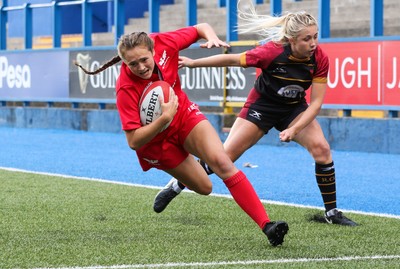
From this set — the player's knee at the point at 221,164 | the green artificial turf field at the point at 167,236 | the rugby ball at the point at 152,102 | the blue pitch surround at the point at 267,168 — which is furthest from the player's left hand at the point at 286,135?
the blue pitch surround at the point at 267,168

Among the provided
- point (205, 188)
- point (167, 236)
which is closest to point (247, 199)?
point (205, 188)

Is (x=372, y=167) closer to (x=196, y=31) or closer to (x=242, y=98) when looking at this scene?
(x=242, y=98)

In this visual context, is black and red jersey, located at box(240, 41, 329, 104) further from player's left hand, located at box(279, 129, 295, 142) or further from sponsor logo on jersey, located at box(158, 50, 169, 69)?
sponsor logo on jersey, located at box(158, 50, 169, 69)

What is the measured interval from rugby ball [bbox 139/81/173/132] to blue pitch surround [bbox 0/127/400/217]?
10.0 ft

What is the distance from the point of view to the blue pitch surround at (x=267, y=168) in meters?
10.7

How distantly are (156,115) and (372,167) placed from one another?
7.19m

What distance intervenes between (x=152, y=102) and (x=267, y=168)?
687 centimetres

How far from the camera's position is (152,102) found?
7.10 m

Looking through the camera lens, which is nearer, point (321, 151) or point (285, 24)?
point (285, 24)

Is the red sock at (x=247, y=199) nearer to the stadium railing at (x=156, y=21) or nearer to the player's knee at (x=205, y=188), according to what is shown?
the player's knee at (x=205, y=188)

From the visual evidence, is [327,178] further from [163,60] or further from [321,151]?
[163,60]

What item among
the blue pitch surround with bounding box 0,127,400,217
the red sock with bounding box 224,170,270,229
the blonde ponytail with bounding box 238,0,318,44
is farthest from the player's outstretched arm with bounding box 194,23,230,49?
the blue pitch surround with bounding box 0,127,400,217

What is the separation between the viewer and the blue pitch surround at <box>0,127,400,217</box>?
10695mm

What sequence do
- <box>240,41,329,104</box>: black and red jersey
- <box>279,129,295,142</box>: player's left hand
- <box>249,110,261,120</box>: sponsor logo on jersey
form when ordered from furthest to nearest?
<box>249,110,261,120</box>: sponsor logo on jersey < <box>240,41,329,104</box>: black and red jersey < <box>279,129,295,142</box>: player's left hand
